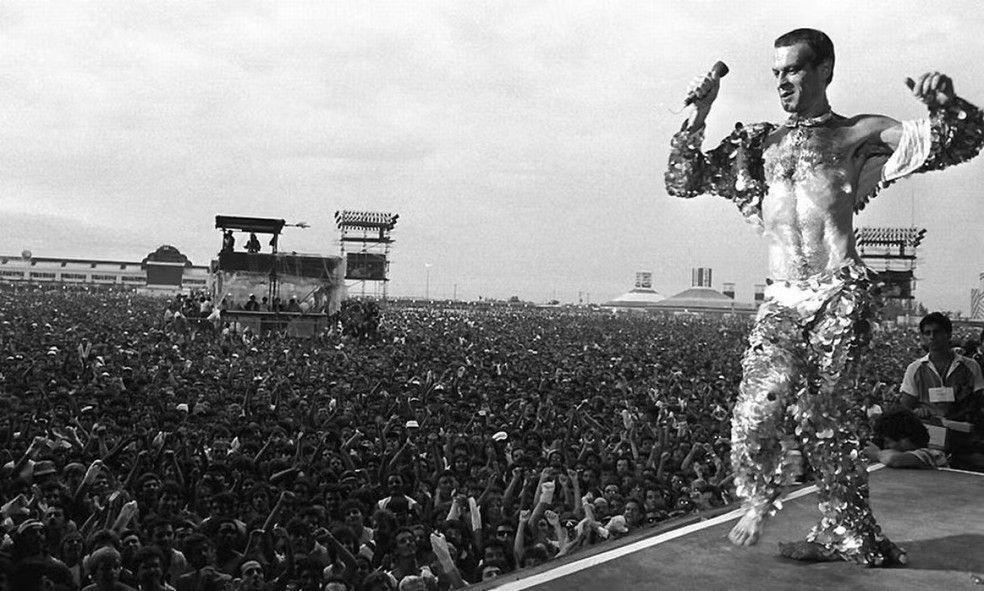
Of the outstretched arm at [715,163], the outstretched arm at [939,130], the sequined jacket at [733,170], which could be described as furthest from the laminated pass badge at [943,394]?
the outstretched arm at [939,130]

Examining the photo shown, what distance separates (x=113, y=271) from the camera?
92688 mm

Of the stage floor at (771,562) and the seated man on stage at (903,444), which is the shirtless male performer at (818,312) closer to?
the stage floor at (771,562)

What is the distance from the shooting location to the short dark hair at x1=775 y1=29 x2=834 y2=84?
3.29 metres

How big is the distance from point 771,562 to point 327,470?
4031 millimetres

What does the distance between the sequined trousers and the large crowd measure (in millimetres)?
375

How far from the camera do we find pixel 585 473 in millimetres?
6914

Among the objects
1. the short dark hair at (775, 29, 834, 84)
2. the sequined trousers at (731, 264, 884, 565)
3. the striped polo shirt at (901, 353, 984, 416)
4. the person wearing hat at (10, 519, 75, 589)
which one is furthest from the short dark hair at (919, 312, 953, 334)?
the person wearing hat at (10, 519, 75, 589)

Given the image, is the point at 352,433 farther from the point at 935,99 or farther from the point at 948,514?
the point at 935,99

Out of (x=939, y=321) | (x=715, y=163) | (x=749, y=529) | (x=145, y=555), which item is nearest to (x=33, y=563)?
→ (x=145, y=555)

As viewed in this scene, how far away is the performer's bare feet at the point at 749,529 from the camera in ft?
10.9

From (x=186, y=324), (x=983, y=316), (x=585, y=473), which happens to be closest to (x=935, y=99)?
(x=585, y=473)

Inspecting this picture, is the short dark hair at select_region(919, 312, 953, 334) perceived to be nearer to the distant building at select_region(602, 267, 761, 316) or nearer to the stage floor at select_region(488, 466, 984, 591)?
the stage floor at select_region(488, 466, 984, 591)

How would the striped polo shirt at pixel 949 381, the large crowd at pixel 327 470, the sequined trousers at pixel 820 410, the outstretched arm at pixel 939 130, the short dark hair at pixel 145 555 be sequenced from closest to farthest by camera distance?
the outstretched arm at pixel 939 130
the sequined trousers at pixel 820 410
the short dark hair at pixel 145 555
the large crowd at pixel 327 470
the striped polo shirt at pixel 949 381

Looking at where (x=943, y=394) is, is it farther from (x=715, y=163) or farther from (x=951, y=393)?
(x=715, y=163)
